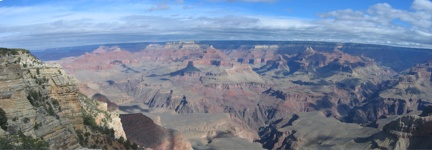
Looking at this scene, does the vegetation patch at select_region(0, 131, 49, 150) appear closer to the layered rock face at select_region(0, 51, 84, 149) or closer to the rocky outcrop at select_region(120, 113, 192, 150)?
the layered rock face at select_region(0, 51, 84, 149)

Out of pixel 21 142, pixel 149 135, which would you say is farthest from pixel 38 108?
pixel 149 135

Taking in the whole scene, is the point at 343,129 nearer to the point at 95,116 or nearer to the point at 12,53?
the point at 95,116

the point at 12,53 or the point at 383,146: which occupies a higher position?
the point at 12,53

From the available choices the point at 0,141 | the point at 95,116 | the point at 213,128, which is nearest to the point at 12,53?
the point at 0,141

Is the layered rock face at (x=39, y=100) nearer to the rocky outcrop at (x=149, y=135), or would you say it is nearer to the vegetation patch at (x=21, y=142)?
the vegetation patch at (x=21, y=142)

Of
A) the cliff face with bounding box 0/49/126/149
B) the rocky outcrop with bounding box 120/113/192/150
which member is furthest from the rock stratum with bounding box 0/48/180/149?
the rocky outcrop with bounding box 120/113/192/150

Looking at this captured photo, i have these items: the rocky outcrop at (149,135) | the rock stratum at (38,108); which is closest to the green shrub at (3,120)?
the rock stratum at (38,108)
